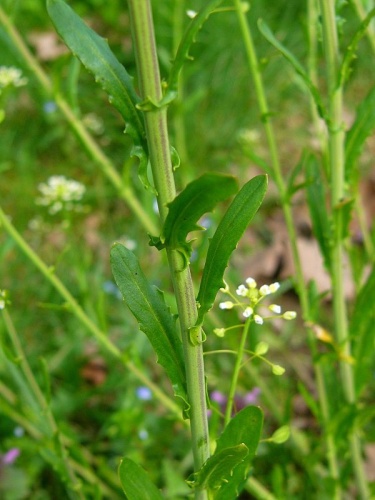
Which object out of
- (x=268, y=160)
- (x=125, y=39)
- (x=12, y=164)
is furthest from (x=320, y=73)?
(x=12, y=164)

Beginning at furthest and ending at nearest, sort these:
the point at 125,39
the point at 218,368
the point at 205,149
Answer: the point at 125,39 → the point at 205,149 → the point at 218,368

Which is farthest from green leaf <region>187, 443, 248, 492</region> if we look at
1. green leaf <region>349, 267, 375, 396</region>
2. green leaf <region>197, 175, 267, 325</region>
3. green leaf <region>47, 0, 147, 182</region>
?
green leaf <region>349, 267, 375, 396</region>

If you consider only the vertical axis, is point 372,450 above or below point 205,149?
below

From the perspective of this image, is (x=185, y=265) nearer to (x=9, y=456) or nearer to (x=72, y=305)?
(x=72, y=305)

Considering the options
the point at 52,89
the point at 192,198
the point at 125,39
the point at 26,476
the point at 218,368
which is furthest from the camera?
the point at 125,39

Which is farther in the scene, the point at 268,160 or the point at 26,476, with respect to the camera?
the point at 268,160

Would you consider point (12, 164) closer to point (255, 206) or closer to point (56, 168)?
point (56, 168)

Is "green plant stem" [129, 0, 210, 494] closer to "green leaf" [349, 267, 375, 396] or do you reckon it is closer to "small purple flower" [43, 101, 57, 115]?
"green leaf" [349, 267, 375, 396]

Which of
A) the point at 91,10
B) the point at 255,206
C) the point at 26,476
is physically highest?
the point at 91,10
